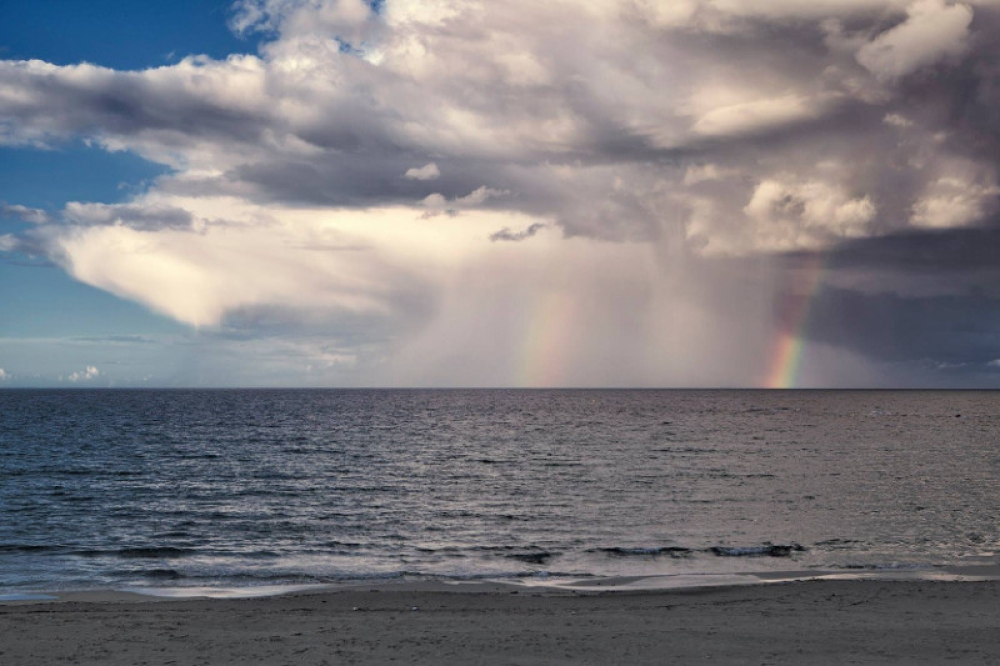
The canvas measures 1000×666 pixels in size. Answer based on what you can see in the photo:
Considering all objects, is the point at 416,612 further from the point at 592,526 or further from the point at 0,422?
the point at 0,422

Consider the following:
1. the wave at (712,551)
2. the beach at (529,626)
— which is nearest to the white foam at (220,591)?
the beach at (529,626)

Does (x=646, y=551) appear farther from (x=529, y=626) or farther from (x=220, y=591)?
(x=220, y=591)

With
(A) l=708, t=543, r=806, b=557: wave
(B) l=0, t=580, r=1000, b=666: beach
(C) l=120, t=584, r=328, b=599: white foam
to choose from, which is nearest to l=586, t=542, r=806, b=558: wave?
(A) l=708, t=543, r=806, b=557: wave

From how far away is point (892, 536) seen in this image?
32.6 meters

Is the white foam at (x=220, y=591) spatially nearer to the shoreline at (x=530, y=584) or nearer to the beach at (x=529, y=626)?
the shoreline at (x=530, y=584)

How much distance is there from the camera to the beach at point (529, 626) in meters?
15.0

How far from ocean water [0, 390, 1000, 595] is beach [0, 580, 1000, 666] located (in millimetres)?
4239

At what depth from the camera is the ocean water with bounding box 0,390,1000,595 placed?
27453 millimetres

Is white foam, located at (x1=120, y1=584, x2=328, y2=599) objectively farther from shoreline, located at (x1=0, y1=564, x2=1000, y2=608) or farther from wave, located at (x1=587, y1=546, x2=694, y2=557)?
wave, located at (x1=587, y1=546, x2=694, y2=557)

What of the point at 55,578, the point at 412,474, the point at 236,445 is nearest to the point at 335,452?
the point at 236,445

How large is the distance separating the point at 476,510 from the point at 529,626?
2319 centimetres

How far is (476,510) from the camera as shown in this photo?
133 ft

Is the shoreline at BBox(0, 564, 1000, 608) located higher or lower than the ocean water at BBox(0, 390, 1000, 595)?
higher

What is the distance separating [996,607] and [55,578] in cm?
2707
